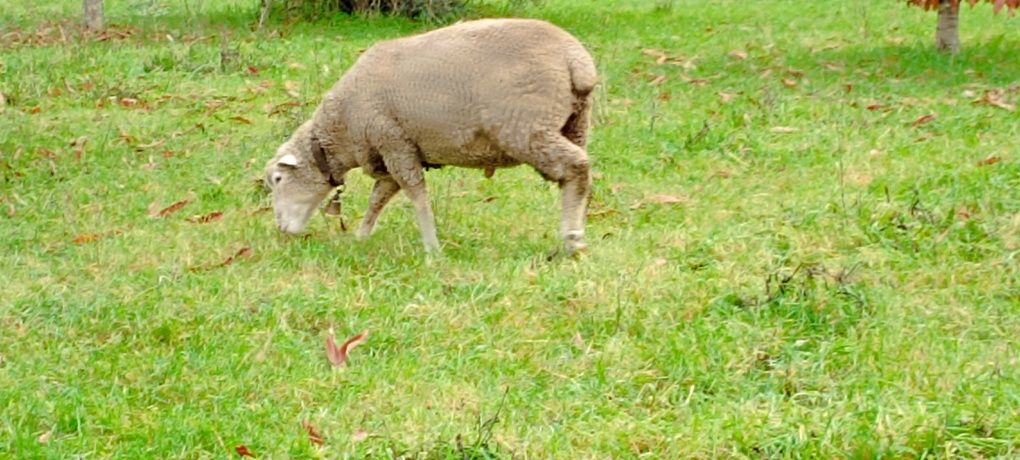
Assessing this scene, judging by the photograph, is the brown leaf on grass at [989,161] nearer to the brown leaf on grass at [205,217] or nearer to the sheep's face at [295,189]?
the sheep's face at [295,189]

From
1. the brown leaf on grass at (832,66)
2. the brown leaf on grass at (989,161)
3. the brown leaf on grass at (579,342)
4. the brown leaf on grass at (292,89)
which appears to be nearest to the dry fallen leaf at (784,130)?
the brown leaf on grass at (989,161)

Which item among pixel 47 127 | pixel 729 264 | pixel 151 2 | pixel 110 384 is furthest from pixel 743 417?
pixel 151 2

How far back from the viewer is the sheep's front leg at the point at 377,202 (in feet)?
26.3

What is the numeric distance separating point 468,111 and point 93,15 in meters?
9.77

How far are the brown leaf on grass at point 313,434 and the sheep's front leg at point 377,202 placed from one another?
2.87 meters

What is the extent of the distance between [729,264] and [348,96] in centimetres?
229

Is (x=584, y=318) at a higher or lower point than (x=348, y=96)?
lower

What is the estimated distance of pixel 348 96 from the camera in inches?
298

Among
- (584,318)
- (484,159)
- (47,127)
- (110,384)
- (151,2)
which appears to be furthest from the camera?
(151,2)

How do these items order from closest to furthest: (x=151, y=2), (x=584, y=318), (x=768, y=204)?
1. (x=584, y=318)
2. (x=768, y=204)
3. (x=151, y=2)

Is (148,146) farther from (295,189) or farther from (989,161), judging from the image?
(989,161)

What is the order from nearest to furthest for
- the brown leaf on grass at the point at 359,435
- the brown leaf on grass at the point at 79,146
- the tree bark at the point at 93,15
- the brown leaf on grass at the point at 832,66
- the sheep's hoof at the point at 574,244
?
the brown leaf on grass at the point at 359,435, the sheep's hoof at the point at 574,244, the brown leaf on grass at the point at 79,146, the brown leaf on grass at the point at 832,66, the tree bark at the point at 93,15

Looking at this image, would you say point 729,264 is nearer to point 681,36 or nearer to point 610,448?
point 610,448

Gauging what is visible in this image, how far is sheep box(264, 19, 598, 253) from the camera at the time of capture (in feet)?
23.1
